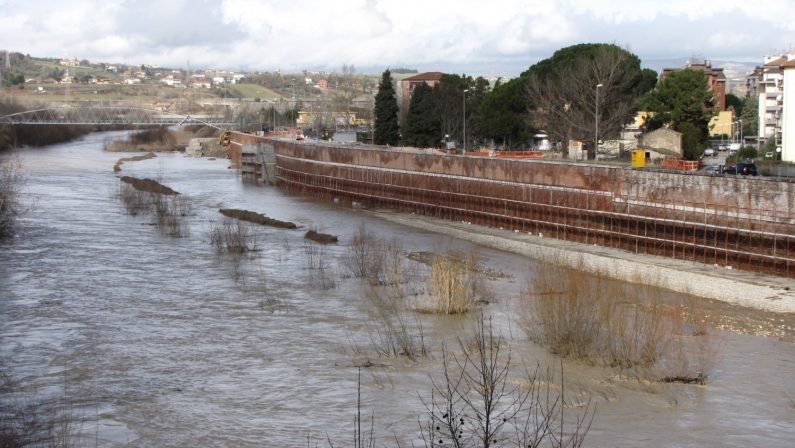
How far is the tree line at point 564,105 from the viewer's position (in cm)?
6644

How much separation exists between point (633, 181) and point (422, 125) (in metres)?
50.8

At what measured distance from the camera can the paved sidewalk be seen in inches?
1179

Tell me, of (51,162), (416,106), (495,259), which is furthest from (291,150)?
(495,259)

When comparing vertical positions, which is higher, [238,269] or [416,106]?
[416,106]

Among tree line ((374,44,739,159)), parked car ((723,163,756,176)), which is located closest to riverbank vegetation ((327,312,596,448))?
parked car ((723,163,756,176))

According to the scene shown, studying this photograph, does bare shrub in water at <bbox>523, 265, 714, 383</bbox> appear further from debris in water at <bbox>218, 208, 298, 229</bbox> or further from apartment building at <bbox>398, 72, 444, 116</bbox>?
apartment building at <bbox>398, 72, 444, 116</bbox>

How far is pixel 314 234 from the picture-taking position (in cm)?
4475

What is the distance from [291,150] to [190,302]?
54837 mm

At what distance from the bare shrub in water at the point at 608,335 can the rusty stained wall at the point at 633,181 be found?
46.0ft

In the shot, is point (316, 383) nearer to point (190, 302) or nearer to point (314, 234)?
point (190, 302)

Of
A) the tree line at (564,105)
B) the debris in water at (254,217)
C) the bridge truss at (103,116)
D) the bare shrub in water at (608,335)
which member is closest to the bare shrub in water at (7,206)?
the debris in water at (254,217)

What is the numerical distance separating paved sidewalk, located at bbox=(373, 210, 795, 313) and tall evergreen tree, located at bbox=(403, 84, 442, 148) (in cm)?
4761

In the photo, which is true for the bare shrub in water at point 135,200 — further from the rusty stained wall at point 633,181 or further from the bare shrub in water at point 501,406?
the bare shrub in water at point 501,406

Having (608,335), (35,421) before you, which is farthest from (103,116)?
(35,421)
